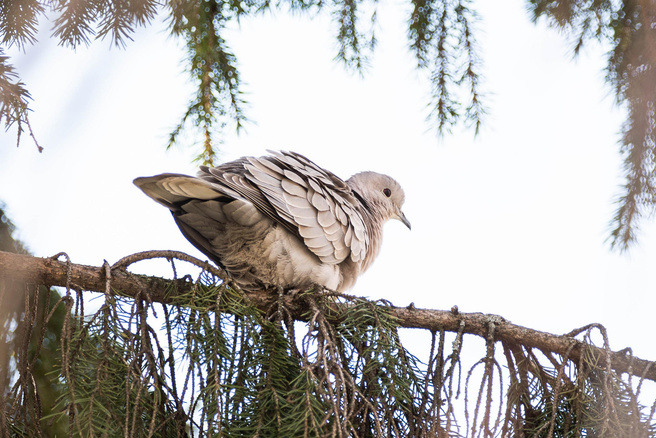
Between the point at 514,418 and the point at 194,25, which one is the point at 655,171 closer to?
the point at 514,418

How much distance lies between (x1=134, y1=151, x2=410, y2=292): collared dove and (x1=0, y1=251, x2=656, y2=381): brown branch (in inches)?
14.0

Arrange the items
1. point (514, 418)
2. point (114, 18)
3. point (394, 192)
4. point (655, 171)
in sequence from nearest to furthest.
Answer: point (114, 18) < point (514, 418) < point (655, 171) < point (394, 192)

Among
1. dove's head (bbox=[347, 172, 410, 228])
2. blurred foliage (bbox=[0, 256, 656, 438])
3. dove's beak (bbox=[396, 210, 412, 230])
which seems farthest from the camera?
dove's beak (bbox=[396, 210, 412, 230])

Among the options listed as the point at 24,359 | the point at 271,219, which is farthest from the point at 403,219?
the point at 24,359

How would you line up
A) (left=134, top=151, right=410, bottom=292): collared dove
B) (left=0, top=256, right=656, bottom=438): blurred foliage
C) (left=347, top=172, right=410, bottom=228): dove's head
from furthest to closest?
(left=347, top=172, right=410, bottom=228): dove's head → (left=134, top=151, right=410, bottom=292): collared dove → (left=0, top=256, right=656, bottom=438): blurred foliage

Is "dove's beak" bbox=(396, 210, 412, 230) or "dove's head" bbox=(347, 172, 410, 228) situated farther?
"dove's beak" bbox=(396, 210, 412, 230)

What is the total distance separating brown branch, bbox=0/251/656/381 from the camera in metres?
2.09

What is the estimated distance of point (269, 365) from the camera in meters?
1.94

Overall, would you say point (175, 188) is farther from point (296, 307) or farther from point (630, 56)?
point (630, 56)

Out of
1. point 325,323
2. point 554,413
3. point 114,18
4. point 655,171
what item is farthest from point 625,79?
point 114,18

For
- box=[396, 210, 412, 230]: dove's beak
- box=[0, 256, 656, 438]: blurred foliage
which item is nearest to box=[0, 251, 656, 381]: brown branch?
box=[0, 256, 656, 438]: blurred foliage

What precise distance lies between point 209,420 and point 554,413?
3.79ft

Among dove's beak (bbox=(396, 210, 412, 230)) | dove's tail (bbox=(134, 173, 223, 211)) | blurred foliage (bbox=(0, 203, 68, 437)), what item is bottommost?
blurred foliage (bbox=(0, 203, 68, 437))

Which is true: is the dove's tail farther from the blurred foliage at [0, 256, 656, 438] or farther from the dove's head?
the dove's head
